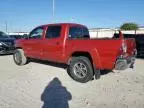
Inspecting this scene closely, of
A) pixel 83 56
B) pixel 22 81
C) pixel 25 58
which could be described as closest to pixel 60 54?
pixel 83 56

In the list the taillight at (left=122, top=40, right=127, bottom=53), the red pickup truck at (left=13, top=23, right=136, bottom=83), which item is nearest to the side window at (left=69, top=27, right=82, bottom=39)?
the red pickup truck at (left=13, top=23, right=136, bottom=83)

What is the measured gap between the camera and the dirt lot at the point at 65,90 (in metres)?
5.73

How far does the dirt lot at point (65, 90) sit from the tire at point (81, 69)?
0.64 feet

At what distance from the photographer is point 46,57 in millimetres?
9508

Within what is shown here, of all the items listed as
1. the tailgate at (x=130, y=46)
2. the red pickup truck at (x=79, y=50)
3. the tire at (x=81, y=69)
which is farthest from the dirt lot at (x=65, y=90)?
the tailgate at (x=130, y=46)

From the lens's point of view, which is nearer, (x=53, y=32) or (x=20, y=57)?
(x=53, y=32)

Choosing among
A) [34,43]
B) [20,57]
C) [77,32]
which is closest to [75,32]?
[77,32]

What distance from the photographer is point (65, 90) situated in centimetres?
700

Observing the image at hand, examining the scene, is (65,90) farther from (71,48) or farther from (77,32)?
(77,32)

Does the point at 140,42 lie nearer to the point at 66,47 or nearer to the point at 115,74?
the point at 115,74

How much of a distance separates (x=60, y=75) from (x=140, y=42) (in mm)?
7406

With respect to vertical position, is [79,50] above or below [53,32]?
below

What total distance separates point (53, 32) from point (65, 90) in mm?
2980

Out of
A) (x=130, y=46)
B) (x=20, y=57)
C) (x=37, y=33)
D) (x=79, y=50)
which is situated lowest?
(x=20, y=57)
